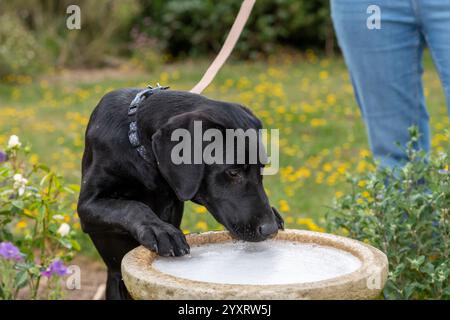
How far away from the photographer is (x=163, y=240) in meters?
2.26

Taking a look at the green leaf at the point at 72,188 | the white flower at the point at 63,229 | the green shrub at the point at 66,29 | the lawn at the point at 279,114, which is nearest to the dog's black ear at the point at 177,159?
the white flower at the point at 63,229

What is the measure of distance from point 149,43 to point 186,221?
7.67 metres

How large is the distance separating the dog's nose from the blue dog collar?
0.45 m

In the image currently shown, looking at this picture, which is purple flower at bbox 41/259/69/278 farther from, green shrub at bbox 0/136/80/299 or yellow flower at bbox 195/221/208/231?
yellow flower at bbox 195/221/208/231

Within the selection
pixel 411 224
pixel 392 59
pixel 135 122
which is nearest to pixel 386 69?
pixel 392 59

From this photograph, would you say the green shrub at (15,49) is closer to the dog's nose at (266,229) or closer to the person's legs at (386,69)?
the person's legs at (386,69)

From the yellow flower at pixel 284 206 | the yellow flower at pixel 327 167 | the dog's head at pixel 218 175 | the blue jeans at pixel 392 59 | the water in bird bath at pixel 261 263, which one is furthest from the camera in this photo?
the yellow flower at pixel 327 167

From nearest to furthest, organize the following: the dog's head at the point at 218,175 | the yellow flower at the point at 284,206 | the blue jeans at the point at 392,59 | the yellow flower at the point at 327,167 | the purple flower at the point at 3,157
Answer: the dog's head at the point at 218,175
the purple flower at the point at 3,157
the blue jeans at the point at 392,59
the yellow flower at the point at 284,206
the yellow flower at the point at 327,167

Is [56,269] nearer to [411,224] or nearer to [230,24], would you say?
[411,224]

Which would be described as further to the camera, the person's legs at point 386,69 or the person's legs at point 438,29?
the person's legs at point 386,69

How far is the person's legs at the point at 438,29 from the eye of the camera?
3361 millimetres

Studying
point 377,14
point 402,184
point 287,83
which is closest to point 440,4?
point 377,14

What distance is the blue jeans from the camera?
3.44 m

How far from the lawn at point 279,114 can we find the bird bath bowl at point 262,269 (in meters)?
1.17
